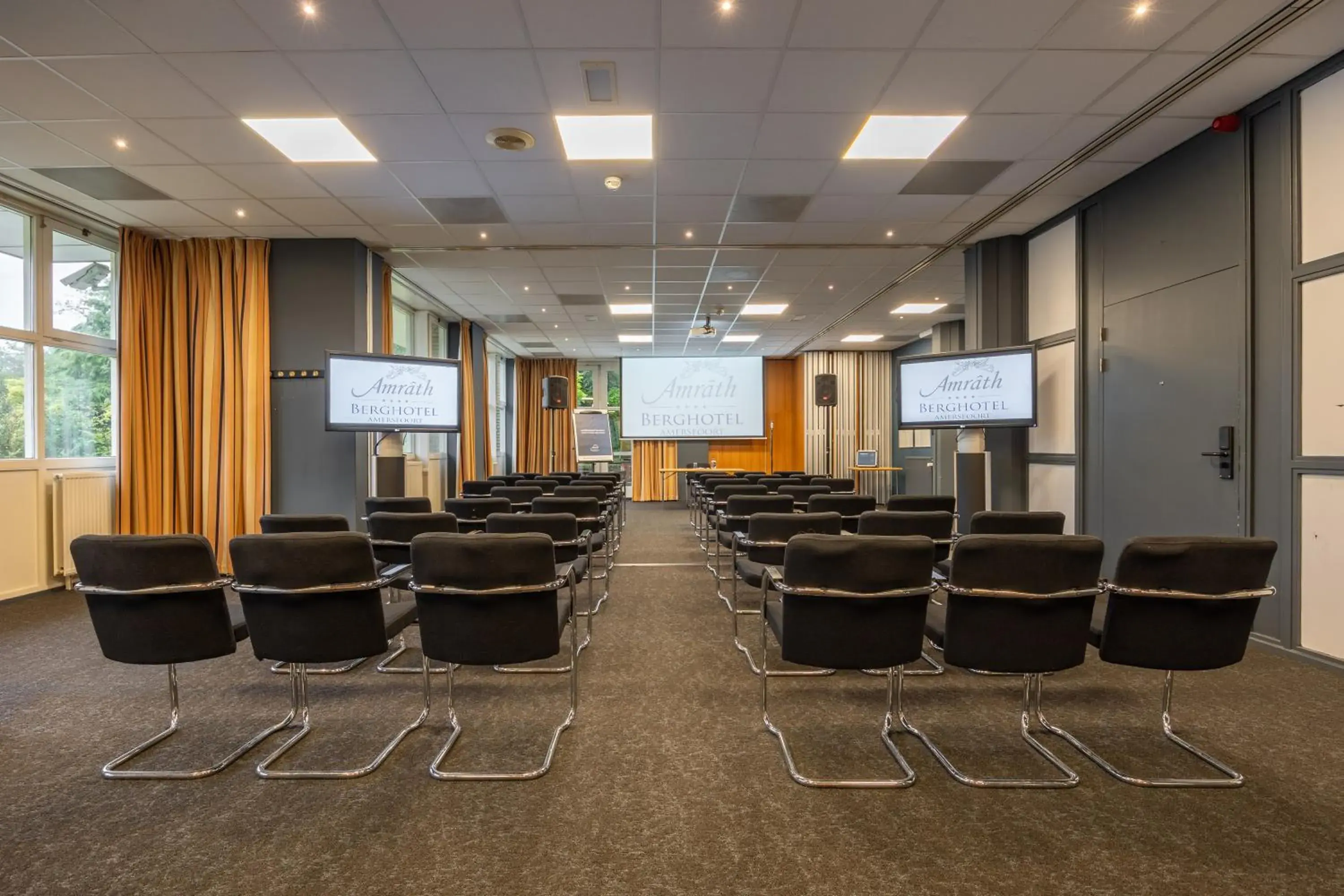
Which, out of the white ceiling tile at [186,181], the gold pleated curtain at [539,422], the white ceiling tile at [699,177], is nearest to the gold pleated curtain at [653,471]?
the gold pleated curtain at [539,422]

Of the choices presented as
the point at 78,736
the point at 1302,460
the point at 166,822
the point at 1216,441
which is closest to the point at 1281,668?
the point at 1302,460

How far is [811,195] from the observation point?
5629 mm

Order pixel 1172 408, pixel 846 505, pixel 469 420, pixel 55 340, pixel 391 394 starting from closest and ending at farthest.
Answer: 1. pixel 1172 408
2. pixel 846 505
3. pixel 55 340
4. pixel 391 394
5. pixel 469 420

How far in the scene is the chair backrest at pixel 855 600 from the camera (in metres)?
2.27

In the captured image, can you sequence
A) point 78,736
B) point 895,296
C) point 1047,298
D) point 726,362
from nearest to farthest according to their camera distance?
point 78,736, point 1047,298, point 895,296, point 726,362

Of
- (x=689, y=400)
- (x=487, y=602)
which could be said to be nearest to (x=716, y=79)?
(x=487, y=602)

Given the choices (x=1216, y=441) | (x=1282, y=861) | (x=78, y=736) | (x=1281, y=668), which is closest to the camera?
Answer: (x=1282, y=861)

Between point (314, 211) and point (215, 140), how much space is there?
1369 mm

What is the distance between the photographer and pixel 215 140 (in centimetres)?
448

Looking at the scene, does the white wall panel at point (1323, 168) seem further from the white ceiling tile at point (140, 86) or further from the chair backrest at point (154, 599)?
the white ceiling tile at point (140, 86)

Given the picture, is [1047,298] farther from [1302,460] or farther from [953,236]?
[1302,460]

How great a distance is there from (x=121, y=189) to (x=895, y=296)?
8969mm

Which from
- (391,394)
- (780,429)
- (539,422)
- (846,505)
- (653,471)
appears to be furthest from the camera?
Answer: (780,429)

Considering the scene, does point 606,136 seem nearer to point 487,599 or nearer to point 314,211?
point 314,211
